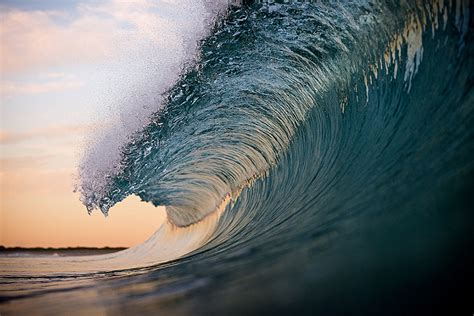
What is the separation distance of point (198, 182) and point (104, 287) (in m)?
5.83

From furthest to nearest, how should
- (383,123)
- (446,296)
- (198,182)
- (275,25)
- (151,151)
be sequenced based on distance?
1. (198,182)
2. (151,151)
3. (275,25)
4. (383,123)
5. (446,296)

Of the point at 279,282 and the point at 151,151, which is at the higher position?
the point at 151,151

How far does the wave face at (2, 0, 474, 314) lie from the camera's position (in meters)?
2.06

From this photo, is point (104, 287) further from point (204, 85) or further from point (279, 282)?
point (204, 85)

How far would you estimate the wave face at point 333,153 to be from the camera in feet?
6.76

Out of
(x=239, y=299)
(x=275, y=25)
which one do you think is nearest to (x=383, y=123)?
(x=275, y=25)

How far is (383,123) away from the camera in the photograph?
3334 millimetres

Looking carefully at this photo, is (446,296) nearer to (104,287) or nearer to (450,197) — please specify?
(450,197)

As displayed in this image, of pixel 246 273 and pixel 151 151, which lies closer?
pixel 246 273

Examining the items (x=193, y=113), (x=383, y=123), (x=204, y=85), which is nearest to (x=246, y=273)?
(x=383, y=123)

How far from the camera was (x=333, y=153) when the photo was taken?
3934 mm

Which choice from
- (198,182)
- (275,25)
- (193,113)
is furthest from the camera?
(198,182)

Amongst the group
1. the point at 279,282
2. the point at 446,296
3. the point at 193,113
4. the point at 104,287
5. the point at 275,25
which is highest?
the point at 193,113

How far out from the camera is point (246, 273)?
2.22 meters
